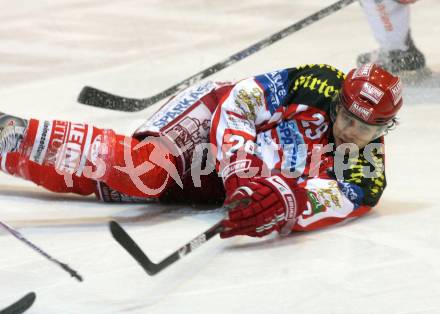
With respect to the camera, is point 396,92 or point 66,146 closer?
point 396,92

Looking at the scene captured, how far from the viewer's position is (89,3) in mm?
6074

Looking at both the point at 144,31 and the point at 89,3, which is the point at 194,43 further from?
the point at 89,3

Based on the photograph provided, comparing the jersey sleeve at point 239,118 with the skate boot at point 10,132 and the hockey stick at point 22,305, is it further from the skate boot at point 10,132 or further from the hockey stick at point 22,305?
the hockey stick at point 22,305

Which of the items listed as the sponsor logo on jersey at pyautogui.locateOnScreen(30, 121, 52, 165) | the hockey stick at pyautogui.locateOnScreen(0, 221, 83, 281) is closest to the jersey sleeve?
the sponsor logo on jersey at pyautogui.locateOnScreen(30, 121, 52, 165)

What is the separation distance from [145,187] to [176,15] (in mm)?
3027

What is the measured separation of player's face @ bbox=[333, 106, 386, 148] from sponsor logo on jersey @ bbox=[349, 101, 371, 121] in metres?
0.02

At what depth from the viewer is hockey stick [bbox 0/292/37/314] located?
7.01ft

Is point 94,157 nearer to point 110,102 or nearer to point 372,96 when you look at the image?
point 372,96

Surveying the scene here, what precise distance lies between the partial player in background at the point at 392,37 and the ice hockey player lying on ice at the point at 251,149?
1721 millimetres

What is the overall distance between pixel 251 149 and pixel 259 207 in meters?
0.28

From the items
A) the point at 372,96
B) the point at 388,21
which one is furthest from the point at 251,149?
the point at 388,21

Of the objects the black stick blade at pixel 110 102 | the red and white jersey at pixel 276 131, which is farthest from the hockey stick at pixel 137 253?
the black stick blade at pixel 110 102

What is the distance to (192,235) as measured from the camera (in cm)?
274

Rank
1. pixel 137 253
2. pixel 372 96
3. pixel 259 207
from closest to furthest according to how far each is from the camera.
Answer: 1. pixel 137 253
2. pixel 259 207
3. pixel 372 96
